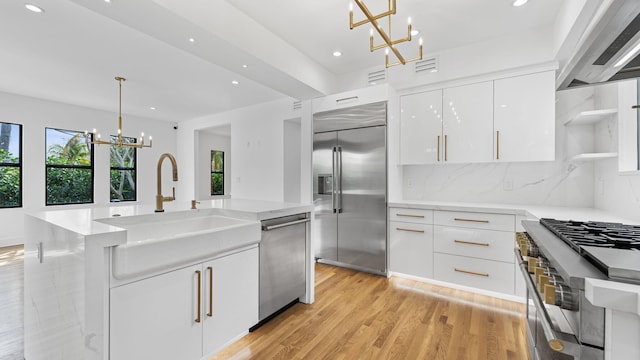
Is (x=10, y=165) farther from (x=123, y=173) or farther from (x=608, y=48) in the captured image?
(x=608, y=48)

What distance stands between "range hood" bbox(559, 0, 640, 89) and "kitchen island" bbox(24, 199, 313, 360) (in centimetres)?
193

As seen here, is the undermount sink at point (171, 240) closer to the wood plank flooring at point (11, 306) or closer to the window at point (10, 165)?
the wood plank flooring at point (11, 306)

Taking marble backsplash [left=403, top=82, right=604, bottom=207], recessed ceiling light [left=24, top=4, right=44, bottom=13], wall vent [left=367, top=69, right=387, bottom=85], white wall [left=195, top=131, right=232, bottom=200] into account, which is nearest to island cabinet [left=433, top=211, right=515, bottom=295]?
marble backsplash [left=403, top=82, right=604, bottom=207]

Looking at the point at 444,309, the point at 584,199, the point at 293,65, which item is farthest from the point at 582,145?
the point at 293,65

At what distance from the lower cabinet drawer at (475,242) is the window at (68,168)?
22.1 ft

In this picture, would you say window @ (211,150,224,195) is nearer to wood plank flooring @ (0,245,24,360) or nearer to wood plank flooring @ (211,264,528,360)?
wood plank flooring @ (0,245,24,360)

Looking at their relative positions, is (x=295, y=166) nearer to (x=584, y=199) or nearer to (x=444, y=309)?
(x=444, y=309)

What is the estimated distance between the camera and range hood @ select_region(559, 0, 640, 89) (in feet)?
2.84

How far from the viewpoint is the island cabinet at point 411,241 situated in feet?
10.2

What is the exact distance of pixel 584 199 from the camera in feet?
9.35

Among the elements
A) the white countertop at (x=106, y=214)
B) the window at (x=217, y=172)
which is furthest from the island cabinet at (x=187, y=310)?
the window at (x=217, y=172)

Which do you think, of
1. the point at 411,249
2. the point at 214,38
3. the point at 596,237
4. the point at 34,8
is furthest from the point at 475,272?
the point at 34,8

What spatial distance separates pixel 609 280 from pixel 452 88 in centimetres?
293

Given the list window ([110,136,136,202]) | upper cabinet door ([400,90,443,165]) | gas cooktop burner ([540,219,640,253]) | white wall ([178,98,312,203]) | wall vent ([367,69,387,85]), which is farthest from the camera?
window ([110,136,136,202])
